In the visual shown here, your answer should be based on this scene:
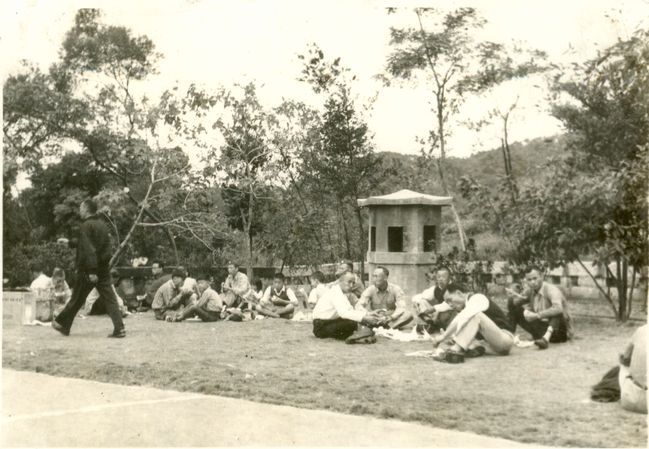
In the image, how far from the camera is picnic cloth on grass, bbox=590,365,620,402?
4789 millimetres

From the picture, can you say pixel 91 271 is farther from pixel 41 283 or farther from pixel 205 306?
pixel 205 306

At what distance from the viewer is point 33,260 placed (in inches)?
263

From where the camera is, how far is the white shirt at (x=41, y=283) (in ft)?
23.1

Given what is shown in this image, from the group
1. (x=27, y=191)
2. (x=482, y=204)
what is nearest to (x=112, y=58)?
(x=27, y=191)

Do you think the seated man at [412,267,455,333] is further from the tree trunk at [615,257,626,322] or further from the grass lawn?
the tree trunk at [615,257,626,322]

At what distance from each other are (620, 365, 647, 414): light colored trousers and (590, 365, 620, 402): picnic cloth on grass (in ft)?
0.23

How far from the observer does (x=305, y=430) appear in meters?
4.75

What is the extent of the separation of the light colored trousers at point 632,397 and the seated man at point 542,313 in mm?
1209

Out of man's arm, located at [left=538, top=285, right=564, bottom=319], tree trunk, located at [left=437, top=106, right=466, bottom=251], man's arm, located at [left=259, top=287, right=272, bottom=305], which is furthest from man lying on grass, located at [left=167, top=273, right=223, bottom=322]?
man's arm, located at [left=538, top=285, right=564, bottom=319]

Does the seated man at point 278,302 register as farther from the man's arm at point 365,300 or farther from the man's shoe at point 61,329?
the man's shoe at point 61,329

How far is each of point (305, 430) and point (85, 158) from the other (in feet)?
11.0

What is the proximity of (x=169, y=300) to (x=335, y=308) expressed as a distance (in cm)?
225

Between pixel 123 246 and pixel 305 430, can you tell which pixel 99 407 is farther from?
pixel 123 246

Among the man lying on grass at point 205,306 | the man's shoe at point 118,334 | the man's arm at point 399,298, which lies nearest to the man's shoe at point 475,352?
the man's arm at point 399,298
